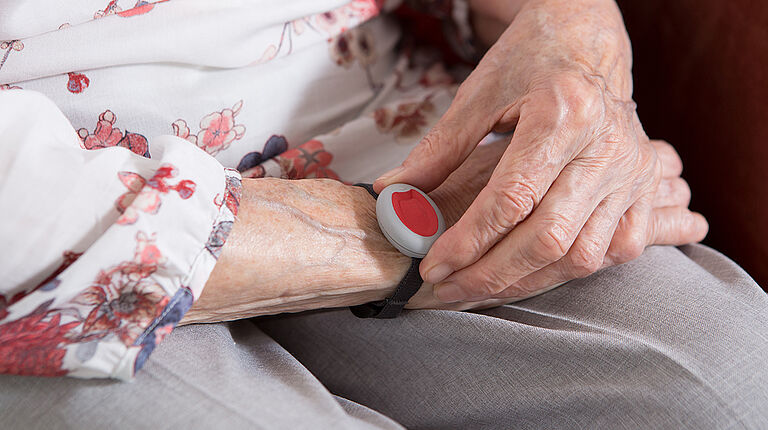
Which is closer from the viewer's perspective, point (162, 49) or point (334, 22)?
point (162, 49)

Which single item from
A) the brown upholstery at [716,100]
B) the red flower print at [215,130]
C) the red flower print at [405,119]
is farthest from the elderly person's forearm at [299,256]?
the brown upholstery at [716,100]

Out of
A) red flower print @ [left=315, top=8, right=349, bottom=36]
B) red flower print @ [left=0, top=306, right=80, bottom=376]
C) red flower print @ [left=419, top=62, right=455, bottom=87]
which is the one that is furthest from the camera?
red flower print @ [left=419, top=62, right=455, bottom=87]

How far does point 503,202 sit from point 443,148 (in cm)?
12

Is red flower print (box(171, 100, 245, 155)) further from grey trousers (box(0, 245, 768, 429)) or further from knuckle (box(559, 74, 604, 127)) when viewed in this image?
knuckle (box(559, 74, 604, 127))

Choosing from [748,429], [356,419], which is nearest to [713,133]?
[748,429]

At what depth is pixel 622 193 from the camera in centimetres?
71

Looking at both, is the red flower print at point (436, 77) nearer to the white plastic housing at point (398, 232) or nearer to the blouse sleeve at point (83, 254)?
the white plastic housing at point (398, 232)

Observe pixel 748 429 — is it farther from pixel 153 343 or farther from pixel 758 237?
pixel 153 343

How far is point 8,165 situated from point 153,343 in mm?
189

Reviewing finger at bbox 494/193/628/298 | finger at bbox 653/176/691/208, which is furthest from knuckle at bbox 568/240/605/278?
finger at bbox 653/176/691/208

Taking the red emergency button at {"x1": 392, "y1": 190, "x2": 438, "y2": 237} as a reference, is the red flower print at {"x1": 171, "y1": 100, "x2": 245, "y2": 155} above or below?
above

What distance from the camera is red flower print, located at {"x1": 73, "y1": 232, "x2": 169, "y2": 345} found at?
501 millimetres

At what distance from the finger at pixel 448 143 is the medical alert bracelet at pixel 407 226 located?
0.06ft

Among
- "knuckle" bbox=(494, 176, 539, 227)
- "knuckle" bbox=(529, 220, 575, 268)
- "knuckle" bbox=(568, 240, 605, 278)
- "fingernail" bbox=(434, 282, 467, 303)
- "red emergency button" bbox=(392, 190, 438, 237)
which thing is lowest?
"fingernail" bbox=(434, 282, 467, 303)
